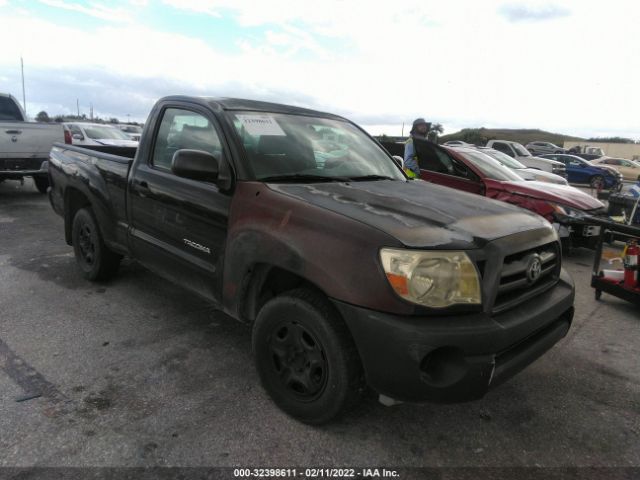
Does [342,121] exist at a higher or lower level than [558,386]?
higher

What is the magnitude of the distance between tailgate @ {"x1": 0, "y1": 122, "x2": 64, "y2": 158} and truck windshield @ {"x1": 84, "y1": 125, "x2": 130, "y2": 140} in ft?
12.6

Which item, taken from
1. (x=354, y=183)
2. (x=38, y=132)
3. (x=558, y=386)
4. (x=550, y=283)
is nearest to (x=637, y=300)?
(x=558, y=386)

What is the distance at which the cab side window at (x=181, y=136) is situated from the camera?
324 cm

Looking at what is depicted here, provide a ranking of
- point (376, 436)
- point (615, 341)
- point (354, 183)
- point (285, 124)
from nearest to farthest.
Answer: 1. point (376, 436)
2. point (354, 183)
3. point (285, 124)
4. point (615, 341)

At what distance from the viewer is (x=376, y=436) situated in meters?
2.54

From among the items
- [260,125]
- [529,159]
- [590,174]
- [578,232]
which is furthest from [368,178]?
[590,174]

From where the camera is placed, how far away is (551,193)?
6984mm

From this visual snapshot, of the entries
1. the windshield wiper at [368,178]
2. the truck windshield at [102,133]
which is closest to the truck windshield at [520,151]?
the truck windshield at [102,133]

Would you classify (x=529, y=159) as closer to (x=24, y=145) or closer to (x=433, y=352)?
(x=24, y=145)

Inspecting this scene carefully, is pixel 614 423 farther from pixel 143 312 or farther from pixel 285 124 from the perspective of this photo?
pixel 143 312

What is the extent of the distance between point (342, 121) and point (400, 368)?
254cm

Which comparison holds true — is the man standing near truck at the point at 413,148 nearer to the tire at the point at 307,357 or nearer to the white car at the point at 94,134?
the tire at the point at 307,357

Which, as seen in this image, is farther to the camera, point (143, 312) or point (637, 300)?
point (637, 300)

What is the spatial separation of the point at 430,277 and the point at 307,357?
811 millimetres
